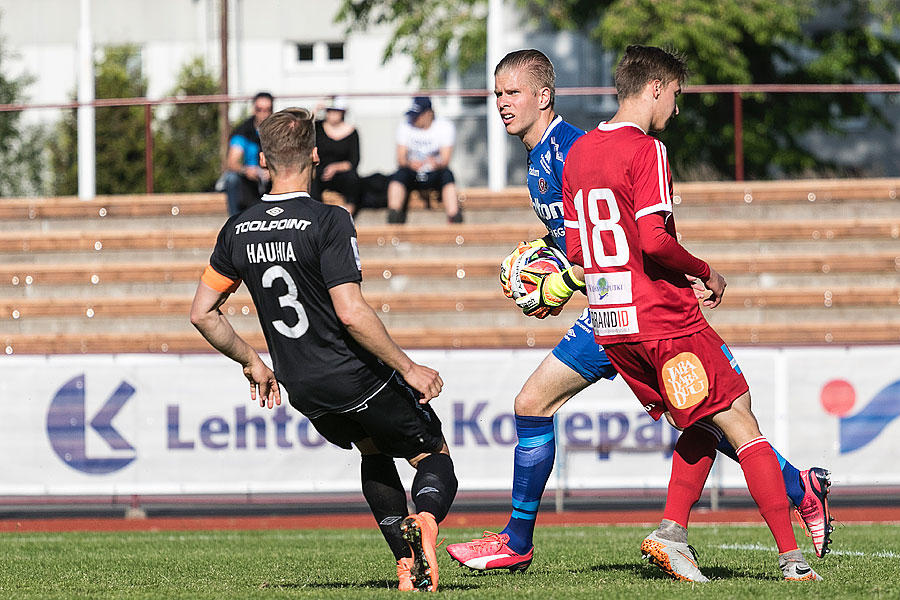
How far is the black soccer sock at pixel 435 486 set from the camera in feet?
17.8

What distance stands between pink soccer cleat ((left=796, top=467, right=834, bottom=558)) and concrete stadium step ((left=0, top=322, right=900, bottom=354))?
8354 millimetres

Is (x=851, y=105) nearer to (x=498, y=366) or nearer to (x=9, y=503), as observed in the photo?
(x=498, y=366)

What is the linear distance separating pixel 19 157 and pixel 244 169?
25.0 feet

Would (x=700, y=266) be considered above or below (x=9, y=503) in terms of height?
above

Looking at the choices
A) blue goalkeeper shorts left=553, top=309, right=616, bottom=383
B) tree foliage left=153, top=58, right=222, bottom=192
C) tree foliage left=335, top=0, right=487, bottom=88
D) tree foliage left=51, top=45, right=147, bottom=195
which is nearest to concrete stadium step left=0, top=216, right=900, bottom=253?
tree foliage left=51, top=45, right=147, bottom=195

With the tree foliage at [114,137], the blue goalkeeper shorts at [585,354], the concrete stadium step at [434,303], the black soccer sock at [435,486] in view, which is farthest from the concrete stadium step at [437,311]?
the black soccer sock at [435,486]

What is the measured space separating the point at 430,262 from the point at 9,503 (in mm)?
6193

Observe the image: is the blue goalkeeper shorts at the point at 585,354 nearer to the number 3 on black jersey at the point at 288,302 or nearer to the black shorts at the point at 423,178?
the number 3 on black jersey at the point at 288,302

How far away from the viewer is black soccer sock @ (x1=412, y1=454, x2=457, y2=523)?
214 inches

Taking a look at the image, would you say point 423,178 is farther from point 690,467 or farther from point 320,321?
point 320,321

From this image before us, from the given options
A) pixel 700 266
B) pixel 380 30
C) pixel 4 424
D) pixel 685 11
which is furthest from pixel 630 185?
pixel 380 30

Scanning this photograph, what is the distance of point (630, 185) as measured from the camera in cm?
531

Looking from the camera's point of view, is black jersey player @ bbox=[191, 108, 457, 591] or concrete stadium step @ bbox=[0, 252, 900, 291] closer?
black jersey player @ bbox=[191, 108, 457, 591]

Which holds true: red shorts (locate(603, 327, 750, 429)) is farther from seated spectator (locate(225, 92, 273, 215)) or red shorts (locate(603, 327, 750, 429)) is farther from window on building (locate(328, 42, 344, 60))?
window on building (locate(328, 42, 344, 60))
